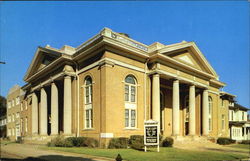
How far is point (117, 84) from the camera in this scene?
24.7 metres

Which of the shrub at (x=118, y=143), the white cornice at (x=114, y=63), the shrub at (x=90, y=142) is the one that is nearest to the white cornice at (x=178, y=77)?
→ the white cornice at (x=114, y=63)

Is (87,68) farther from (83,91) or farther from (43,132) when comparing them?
(43,132)

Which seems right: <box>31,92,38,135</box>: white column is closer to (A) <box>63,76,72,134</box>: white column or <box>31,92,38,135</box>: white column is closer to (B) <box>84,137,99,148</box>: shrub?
(A) <box>63,76,72,134</box>: white column

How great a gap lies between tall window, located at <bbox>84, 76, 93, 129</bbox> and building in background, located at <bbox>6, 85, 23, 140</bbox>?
2906 centimetres

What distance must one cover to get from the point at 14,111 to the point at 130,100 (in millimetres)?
38538

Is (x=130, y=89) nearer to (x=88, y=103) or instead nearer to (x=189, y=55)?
(x=88, y=103)

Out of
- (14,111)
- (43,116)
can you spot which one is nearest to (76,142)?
(43,116)

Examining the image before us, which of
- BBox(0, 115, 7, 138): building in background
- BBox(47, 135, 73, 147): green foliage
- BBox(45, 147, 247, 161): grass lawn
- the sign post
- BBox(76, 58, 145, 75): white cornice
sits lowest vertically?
BBox(0, 115, 7, 138): building in background

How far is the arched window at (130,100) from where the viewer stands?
2566cm

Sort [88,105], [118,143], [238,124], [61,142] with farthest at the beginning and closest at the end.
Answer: [238,124] < [88,105] < [61,142] < [118,143]

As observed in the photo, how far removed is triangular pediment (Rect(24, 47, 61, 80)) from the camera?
1274 inches

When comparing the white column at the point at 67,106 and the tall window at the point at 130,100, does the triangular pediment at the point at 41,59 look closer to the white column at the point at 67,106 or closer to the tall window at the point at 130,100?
the white column at the point at 67,106

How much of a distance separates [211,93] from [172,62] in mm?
14745

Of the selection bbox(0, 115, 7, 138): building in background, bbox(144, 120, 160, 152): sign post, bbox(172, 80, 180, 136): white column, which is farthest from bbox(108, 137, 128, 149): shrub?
bbox(0, 115, 7, 138): building in background
